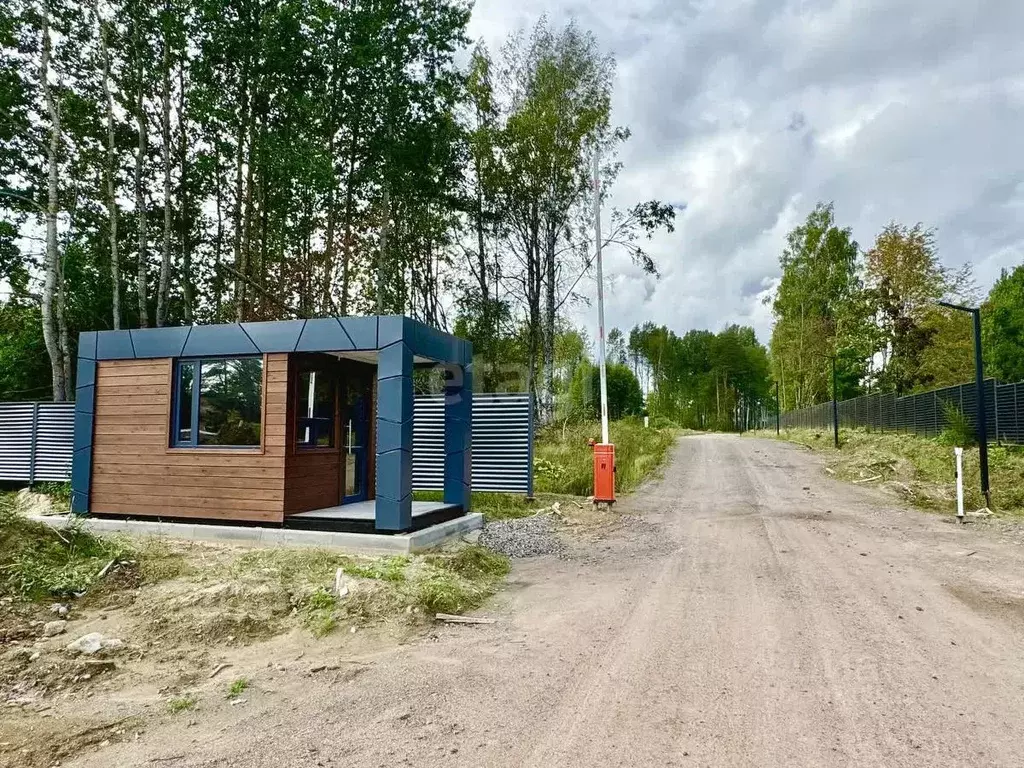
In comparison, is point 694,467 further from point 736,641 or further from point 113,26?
point 113,26

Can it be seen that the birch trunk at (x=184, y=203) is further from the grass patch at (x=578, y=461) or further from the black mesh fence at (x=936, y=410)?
the black mesh fence at (x=936, y=410)

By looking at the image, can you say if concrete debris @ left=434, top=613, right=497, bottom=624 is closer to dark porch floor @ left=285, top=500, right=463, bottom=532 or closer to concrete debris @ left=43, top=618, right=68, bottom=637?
dark porch floor @ left=285, top=500, right=463, bottom=532

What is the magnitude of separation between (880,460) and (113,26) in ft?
79.4

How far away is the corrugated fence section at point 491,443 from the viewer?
11500mm

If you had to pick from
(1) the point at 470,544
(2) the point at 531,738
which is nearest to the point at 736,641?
(2) the point at 531,738

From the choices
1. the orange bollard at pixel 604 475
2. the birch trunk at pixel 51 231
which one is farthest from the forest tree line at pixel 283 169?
the orange bollard at pixel 604 475

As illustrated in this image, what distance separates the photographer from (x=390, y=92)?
59.2ft

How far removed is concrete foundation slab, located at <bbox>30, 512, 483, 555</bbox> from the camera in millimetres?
7262

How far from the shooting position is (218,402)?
8430 mm

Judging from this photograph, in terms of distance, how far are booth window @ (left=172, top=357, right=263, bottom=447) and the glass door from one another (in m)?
1.44

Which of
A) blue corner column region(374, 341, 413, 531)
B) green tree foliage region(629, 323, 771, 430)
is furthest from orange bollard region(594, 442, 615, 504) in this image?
green tree foliage region(629, 323, 771, 430)

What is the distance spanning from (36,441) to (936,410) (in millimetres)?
25489

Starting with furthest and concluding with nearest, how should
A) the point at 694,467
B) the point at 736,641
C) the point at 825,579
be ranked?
1. the point at 694,467
2. the point at 825,579
3. the point at 736,641

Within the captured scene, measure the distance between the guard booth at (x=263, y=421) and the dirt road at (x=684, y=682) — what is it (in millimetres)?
2695
